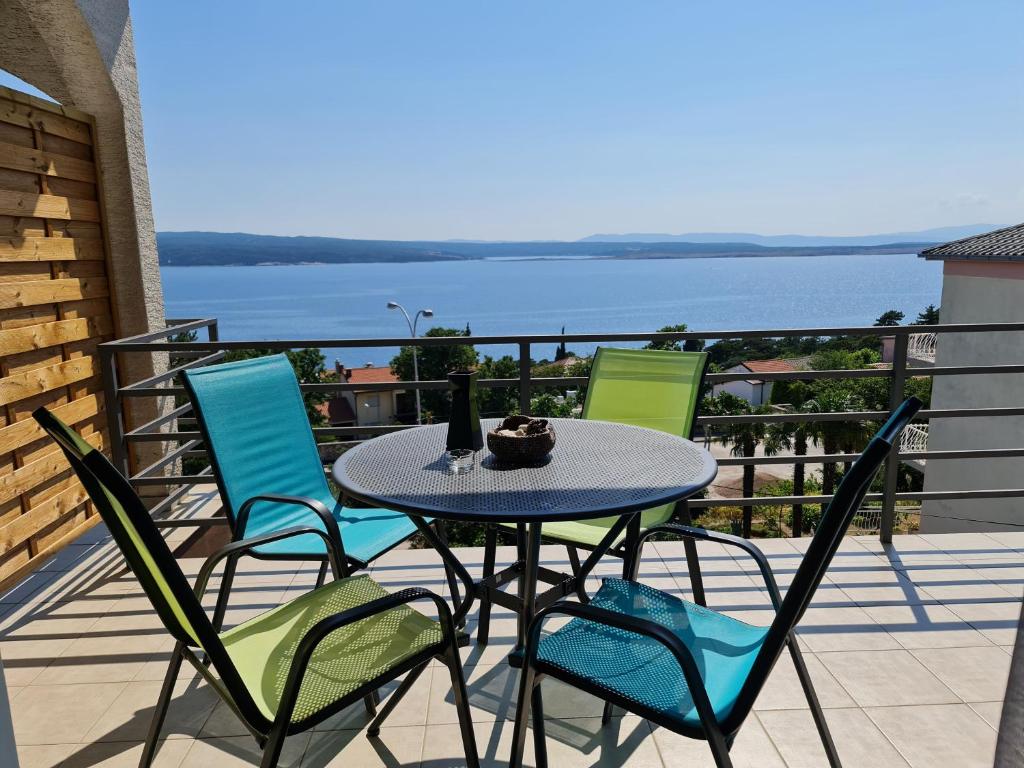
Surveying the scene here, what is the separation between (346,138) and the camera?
4550cm

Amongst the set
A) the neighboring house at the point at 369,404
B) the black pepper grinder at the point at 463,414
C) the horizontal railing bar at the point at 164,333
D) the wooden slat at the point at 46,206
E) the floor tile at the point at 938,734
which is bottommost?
the neighboring house at the point at 369,404

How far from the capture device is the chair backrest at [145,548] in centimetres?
141

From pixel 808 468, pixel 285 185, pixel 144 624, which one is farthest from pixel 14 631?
pixel 285 185

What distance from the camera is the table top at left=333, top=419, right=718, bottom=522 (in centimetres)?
180

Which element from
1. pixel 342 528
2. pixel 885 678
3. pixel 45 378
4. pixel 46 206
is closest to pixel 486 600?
pixel 342 528

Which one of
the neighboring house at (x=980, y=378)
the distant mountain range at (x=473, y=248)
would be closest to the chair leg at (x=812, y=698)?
the neighboring house at (x=980, y=378)

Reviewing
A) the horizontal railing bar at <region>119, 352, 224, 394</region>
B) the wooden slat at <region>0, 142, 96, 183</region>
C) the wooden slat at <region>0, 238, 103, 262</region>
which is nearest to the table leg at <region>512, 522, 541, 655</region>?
the horizontal railing bar at <region>119, 352, 224, 394</region>

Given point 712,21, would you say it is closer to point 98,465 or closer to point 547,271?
point 98,465

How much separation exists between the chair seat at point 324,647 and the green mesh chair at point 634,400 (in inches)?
29.8

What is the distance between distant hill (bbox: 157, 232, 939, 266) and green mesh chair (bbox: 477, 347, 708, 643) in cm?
3878

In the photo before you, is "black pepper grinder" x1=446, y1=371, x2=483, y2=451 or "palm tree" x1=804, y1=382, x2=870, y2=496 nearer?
"black pepper grinder" x1=446, y1=371, x2=483, y2=451

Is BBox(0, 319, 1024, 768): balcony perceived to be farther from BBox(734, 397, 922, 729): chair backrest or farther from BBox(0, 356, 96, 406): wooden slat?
BBox(734, 397, 922, 729): chair backrest

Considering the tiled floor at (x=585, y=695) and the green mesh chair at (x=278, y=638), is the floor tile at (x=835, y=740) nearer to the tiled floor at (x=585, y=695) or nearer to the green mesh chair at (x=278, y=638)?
the tiled floor at (x=585, y=695)

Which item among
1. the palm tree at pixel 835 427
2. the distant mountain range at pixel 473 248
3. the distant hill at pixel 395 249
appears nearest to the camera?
the palm tree at pixel 835 427
